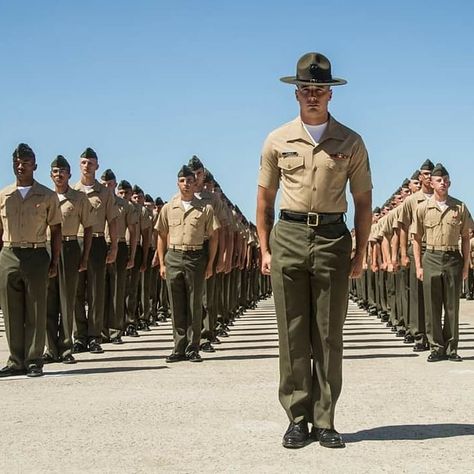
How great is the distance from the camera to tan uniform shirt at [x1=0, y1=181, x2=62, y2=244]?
29.9 ft

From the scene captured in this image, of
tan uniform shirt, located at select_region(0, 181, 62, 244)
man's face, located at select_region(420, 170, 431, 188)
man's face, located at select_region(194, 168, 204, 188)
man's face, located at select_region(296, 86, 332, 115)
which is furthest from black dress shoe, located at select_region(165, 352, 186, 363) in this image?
man's face, located at select_region(296, 86, 332, 115)

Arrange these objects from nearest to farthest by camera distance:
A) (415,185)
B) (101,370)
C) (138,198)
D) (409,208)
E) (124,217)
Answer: (101,370), (409,208), (415,185), (124,217), (138,198)

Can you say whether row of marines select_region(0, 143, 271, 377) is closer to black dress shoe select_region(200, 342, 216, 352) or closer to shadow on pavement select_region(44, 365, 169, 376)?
black dress shoe select_region(200, 342, 216, 352)

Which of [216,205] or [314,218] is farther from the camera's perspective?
[216,205]

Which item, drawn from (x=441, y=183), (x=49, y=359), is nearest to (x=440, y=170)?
(x=441, y=183)

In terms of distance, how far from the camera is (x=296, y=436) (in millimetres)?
5535

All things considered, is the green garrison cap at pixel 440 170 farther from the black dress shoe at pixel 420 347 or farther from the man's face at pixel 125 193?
the man's face at pixel 125 193

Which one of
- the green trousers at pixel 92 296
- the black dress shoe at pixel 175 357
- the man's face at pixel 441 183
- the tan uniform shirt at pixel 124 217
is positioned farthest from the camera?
the tan uniform shirt at pixel 124 217

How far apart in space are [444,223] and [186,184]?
9.52ft

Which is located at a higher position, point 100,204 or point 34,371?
point 100,204

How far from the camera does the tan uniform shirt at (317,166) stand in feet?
18.8

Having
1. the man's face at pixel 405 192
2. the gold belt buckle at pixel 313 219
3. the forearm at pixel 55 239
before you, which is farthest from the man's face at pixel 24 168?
the man's face at pixel 405 192

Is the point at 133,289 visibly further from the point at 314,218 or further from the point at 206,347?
the point at 314,218

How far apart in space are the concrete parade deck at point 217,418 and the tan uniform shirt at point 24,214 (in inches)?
52.6
